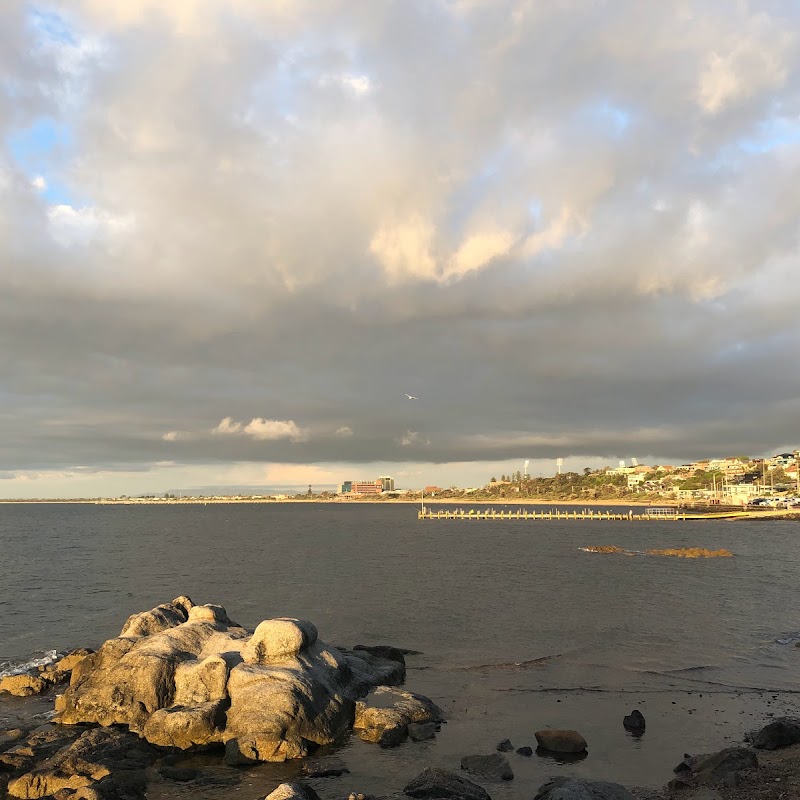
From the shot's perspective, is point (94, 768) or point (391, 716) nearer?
point (94, 768)

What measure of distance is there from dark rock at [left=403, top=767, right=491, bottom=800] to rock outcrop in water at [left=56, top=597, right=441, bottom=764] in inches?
181

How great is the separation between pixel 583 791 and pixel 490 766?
4654 millimetres

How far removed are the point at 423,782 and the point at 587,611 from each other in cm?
3335

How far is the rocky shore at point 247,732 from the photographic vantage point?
17.7 m

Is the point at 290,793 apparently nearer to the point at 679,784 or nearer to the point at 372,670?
the point at 679,784

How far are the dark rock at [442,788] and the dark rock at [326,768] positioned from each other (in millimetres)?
2655

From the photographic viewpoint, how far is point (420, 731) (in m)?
23.0

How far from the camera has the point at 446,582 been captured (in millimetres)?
64688

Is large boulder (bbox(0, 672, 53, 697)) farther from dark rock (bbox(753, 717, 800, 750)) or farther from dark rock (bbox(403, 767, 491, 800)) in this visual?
dark rock (bbox(753, 717, 800, 750))

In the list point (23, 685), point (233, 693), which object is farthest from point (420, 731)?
point (23, 685)

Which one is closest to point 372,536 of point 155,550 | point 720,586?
point 155,550

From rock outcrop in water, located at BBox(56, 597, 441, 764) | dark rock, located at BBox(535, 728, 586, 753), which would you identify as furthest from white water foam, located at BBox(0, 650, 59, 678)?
dark rock, located at BBox(535, 728, 586, 753)

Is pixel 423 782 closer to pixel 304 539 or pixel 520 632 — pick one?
pixel 520 632

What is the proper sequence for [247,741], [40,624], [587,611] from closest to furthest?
[247,741]
[40,624]
[587,611]
